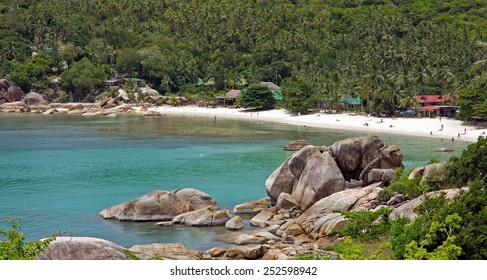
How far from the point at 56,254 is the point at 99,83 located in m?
120

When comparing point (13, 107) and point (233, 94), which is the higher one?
point (233, 94)

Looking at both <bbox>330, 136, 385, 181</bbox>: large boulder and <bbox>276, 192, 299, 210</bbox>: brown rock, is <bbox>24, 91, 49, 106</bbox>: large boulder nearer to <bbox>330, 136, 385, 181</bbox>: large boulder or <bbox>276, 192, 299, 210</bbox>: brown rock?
<bbox>330, 136, 385, 181</bbox>: large boulder

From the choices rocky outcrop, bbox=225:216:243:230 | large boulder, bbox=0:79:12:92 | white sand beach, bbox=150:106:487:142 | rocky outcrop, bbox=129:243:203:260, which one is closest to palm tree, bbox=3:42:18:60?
large boulder, bbox=0:79:12:92

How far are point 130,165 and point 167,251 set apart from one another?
101ft

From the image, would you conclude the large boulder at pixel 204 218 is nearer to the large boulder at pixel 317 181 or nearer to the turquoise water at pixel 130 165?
the turquoise water at pixel 130 165

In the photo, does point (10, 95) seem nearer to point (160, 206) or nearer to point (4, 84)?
point (4, 84)

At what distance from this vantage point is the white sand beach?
250ft

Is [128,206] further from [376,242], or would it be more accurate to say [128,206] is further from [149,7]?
[149,7]

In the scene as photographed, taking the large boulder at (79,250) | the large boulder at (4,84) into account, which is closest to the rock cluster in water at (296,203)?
the large boulder at (79,250)

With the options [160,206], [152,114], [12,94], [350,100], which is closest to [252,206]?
[160,206]

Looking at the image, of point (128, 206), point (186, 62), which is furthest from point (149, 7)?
point (128, 206)

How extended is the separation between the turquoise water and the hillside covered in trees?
27.6 meters

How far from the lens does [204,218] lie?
36.1 meters

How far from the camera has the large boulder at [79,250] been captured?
20.6 m
